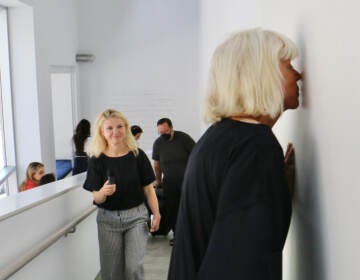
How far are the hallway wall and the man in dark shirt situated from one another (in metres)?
4.56

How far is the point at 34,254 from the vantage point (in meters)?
2.73

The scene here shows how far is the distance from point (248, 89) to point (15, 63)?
628 centimetres

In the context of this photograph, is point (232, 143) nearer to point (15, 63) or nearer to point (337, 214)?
point (337, 214)

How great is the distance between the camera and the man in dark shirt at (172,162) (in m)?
6.35

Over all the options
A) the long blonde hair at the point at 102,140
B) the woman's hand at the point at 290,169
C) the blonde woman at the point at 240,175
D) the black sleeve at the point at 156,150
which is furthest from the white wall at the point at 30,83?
the blonde woman at the point at 240,175

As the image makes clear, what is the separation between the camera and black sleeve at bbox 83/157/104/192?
11.5 ft

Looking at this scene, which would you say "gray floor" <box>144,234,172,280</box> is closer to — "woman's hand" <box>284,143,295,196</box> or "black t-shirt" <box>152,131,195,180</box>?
"black t-shirt" <box>152,131,195,180</box>

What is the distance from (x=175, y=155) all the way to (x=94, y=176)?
2938 mm

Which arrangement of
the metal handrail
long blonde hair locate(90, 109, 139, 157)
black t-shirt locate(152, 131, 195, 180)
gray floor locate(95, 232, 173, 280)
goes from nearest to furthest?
the metal handrail < long blonde hair locate(90, 109, 139, 157) < gray floor locate(95, 232, 173, 280) < black t-shirt locate(152, 131, 195, 180)

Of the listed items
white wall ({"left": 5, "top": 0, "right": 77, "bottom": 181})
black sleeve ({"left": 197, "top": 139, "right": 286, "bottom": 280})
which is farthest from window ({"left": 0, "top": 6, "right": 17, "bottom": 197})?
black sleeve ({"left": 197, "top": 139, "right": 286, "bottom": 280})

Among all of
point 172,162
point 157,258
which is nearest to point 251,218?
point 157,258

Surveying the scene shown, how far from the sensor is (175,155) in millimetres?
6383

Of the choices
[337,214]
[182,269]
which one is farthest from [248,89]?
[182,269]

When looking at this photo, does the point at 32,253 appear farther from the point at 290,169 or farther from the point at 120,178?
the point at 290,169
